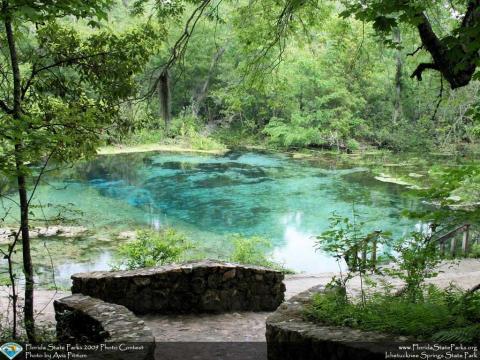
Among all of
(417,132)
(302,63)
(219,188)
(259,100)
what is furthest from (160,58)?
(417,132)

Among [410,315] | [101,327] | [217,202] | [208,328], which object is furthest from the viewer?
[217,202]

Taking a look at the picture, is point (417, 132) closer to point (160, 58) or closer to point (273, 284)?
point (160, 58)

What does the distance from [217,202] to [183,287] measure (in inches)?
461

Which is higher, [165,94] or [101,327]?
[165,94]

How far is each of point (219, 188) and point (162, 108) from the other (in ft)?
46.2

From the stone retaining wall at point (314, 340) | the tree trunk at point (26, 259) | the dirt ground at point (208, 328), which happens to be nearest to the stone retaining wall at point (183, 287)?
the dirt ground at point (208, 328)

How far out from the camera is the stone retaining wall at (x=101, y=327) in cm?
Result: 323

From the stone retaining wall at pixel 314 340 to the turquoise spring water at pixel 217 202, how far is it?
6.69 meters

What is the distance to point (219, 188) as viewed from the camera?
1998 cm

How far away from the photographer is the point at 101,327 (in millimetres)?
3820

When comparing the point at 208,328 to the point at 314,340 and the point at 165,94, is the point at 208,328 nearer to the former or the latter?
the point at 314,340

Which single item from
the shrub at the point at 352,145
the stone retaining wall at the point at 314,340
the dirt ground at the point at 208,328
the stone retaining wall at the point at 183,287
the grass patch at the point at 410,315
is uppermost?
the shrub at the point at 352,145

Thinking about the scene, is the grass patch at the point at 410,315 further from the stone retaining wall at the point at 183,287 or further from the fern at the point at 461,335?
the stone retaining wall at the point at 183,287

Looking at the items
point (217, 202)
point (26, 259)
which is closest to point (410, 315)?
point (26, 259)
